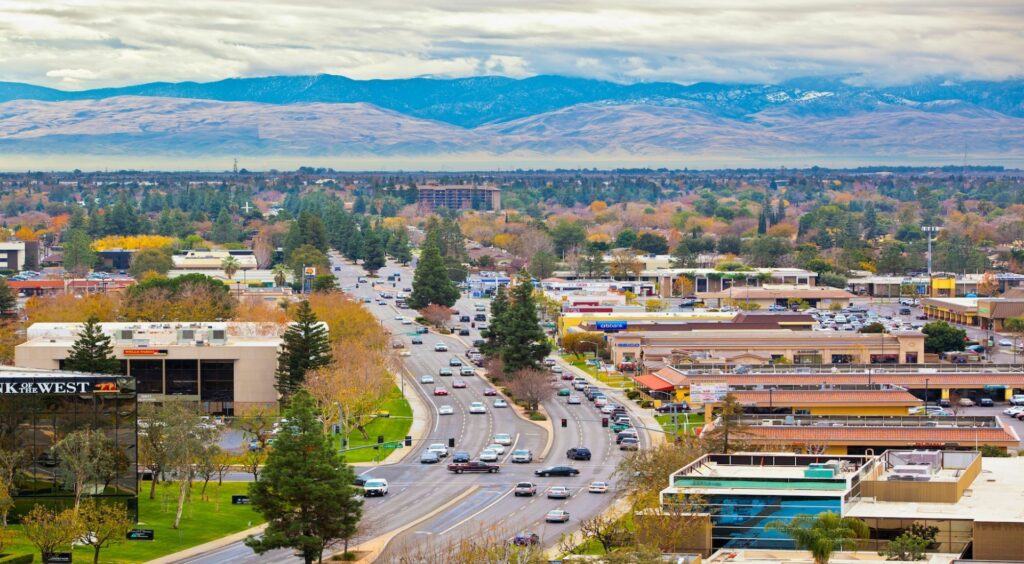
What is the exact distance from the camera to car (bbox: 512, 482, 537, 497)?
79062 mm

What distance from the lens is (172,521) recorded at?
237ft

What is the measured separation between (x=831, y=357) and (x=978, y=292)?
66.9m

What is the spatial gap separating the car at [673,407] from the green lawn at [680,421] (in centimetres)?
144

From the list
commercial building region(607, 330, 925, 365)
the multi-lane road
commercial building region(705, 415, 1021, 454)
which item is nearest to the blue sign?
commercial building region(607, 330, 925, 365)

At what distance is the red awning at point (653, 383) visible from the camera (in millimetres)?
109438

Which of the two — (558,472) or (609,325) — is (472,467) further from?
(609,325)

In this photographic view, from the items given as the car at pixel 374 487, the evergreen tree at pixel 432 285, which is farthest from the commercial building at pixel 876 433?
the evergreen tree at pixel 432 285

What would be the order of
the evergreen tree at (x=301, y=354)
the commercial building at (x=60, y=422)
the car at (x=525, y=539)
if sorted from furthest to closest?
1. the evergreen tree at (x=301, y=354)
2. the commercial building at (x=60, y=422)
3. the car at (x=525, y=539)

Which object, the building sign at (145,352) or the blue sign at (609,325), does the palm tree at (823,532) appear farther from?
the blue sign at (609,325)

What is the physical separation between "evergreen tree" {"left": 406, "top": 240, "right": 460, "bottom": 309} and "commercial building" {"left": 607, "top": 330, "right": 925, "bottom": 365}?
1439 inches

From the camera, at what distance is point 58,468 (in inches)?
2778

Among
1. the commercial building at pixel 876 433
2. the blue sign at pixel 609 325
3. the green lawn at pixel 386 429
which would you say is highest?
the commercial building at pixel 876 433

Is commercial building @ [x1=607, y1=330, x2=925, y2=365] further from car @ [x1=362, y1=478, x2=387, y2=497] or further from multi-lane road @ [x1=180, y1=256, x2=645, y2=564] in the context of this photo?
car @ [x1=362, y1=478, x2=387, y2=497]

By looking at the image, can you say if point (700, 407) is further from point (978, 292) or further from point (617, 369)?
point (978, 292)
